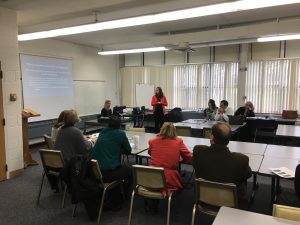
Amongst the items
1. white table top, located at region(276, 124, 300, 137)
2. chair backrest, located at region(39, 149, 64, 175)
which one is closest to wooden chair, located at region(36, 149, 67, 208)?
chair backrest, located at region(39, 149, 64, 175)

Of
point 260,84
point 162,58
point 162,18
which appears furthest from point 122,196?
point 162,58

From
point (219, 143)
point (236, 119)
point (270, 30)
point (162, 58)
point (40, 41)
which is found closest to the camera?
point (219, 143)

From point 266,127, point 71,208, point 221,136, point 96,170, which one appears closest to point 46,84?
point 71,208

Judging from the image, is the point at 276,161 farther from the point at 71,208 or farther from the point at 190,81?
the point at 190,81

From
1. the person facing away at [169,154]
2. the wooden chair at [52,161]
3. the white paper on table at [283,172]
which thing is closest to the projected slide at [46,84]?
the wooden chair at [52,161]

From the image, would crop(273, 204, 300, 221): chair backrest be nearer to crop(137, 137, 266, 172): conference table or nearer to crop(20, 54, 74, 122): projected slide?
crop(137, 137, 266, 172): conference table

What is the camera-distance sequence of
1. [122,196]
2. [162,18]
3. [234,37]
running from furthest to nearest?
1. [234,37]
2. [162,18]
3. [122,196]

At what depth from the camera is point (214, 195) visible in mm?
2252

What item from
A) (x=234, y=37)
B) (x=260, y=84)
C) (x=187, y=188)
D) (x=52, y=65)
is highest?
(x=234, y=37)

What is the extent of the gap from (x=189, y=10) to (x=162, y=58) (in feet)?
18.4

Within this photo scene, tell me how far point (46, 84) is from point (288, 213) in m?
6.43

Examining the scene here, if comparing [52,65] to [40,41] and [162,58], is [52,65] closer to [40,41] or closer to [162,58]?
[40,41]

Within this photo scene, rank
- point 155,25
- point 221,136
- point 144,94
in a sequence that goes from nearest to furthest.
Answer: point 221,136 → point 155,25 → point 144,94

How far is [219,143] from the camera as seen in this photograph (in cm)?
238
